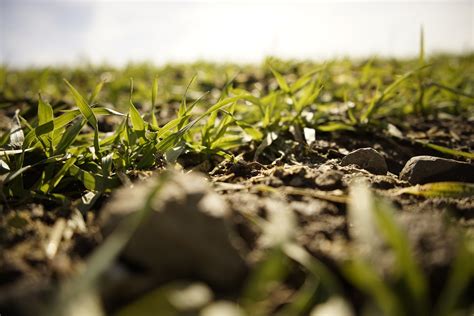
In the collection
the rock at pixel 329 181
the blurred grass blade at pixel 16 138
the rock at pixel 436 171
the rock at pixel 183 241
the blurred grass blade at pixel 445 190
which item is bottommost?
the rock at pixel 436 171

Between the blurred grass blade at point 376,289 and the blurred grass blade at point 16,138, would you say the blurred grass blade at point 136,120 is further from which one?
the blurred grass blade at point 376,289

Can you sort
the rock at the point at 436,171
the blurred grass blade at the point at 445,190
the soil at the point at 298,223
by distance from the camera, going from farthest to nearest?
the rock at the point at 436,171 → the blurred grass blade at the point at 445,190 → the soil at the point at 298,223

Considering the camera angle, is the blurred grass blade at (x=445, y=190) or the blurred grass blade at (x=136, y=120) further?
the blurred grass blade at (x=136, y=120)

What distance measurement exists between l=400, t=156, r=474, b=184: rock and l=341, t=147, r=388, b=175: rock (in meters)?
0.10

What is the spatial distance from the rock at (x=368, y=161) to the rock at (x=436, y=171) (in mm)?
101

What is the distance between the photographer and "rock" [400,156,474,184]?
133 centimetres

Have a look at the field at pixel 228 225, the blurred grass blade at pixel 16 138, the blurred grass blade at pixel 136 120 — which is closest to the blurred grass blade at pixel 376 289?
the field at pixel 228 225

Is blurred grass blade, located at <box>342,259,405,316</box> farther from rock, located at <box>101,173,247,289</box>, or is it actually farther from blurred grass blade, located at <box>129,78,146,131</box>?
blurred grass blade, located at <box>129,78,146,131</box>

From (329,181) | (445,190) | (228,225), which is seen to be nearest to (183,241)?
(228,225)

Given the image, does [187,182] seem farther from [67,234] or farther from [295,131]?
[295,131]

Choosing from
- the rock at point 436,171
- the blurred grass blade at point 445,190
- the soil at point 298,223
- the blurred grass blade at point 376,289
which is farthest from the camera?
the rock at point 436,171

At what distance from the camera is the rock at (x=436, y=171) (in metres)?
1.33

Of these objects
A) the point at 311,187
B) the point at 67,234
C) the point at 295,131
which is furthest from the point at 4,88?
the point at 311,187

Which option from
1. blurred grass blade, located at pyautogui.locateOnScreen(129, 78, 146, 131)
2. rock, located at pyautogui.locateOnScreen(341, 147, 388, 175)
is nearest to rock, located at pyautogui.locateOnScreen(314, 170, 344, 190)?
rock, located at pyautogui.locateOnScreen(341, 147, 388, 175)
